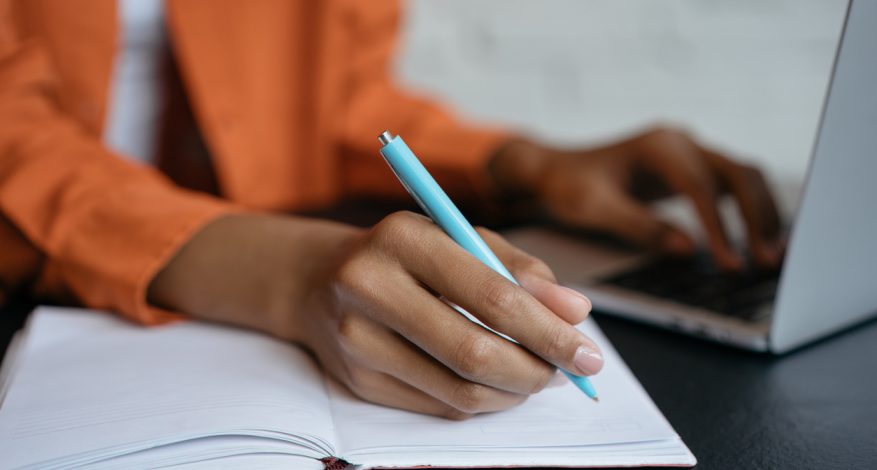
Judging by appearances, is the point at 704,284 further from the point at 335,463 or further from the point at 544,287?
the point at 335,463

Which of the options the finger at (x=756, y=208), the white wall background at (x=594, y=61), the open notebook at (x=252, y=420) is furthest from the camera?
the white wall background at (x=594, y=61)

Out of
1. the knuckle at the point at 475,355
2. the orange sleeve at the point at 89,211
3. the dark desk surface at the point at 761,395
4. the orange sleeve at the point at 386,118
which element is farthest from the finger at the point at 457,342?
the orange sleeve at the point at 386,118

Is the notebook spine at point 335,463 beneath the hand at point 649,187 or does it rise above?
above

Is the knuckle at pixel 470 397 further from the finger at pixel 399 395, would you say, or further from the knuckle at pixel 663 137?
the knuckle at pixel 663 137

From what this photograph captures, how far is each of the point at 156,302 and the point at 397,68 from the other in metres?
1.02

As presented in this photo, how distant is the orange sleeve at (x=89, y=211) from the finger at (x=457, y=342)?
23 centimetres

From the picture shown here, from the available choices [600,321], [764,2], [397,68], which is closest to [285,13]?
[397,68]

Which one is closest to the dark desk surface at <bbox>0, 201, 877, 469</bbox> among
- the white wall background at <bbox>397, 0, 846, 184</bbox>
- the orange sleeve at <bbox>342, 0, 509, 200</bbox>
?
the orange sleeve at <bbox>342, 0, 509, 200</bbox>

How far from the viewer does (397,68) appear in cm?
150

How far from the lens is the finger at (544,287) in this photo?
1.31 ft

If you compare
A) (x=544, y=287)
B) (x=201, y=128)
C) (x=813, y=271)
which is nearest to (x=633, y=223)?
(x=813, y=271)

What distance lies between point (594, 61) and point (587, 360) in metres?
1.22

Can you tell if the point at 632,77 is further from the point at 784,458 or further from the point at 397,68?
the point at 784,458

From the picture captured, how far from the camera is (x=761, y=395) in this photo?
48cm
